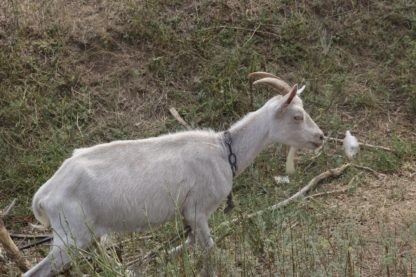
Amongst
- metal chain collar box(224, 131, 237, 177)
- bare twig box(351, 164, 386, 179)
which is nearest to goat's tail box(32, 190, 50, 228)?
metal chain collar box(224, 131, 237, 177)

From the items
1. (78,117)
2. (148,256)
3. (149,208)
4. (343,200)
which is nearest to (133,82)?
(78,117)

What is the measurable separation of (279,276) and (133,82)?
5085mm

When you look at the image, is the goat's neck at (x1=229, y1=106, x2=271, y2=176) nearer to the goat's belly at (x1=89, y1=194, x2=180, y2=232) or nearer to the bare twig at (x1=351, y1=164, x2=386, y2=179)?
the goat's belly at (x1=89, y1=194, x2=180, y2=232)

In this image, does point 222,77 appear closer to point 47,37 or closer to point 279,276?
point 47,37

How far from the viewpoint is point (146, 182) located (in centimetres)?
589

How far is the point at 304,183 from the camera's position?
8.04 meters

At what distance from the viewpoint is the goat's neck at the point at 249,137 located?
21.0ft

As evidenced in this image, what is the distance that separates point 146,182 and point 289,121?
1360 mm

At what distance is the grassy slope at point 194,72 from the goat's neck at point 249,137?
144 centimetres

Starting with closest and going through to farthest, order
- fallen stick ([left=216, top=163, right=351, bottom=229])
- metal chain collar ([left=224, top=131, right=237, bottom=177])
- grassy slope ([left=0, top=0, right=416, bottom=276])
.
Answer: metal chain collar ([left=224, top=131, right=237, bottom=177]) < fallen stick ([left=216, top=163, right=351, bottom=229]) < grassy slope ([left=0, top=0, right=416, bottom=276])

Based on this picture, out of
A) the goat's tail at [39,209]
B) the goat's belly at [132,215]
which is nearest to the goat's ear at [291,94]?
the goat's belly at [132,215]

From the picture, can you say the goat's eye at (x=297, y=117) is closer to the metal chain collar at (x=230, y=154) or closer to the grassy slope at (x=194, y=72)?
the metal chain collar at (x=230, y=154)

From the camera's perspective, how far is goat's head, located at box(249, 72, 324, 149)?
6422 millimetres

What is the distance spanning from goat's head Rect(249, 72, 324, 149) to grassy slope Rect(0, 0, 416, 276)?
1.34m
